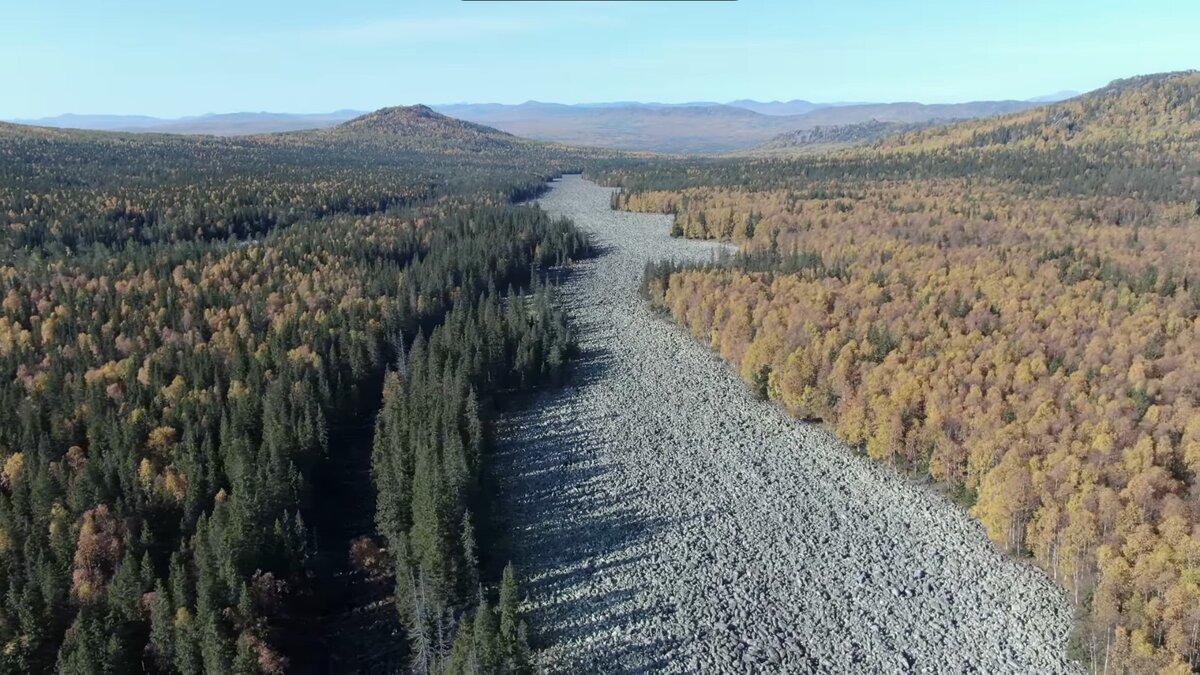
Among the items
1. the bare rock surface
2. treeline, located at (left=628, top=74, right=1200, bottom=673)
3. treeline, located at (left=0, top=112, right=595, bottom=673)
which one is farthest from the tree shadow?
treeline, located at (left=628, top=74, right=1200, bottom=673)

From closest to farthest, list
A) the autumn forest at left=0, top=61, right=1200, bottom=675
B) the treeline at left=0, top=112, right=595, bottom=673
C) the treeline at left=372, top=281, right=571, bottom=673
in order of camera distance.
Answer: the treeline at left=0, top=112, right=595, bottom=673 < the treeline at left=372, top=281, right=571, bottom=673 < the autumn forest at left=0, top=61, right=1200, bottom=675

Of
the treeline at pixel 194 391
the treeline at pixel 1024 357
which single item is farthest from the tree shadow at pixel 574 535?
the treeline at pixel 1024 357

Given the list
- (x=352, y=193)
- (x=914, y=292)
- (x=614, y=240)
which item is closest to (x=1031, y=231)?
(x=914, y=292)

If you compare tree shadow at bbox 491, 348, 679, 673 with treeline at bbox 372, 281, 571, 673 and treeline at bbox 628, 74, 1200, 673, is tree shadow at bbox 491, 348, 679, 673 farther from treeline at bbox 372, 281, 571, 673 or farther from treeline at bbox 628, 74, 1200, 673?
treeline at bbox 628, 74, 1200, 673

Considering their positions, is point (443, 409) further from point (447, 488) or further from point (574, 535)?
point (574, 535)

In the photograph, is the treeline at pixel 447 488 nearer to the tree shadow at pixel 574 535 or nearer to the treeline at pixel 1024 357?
the tree shadow at pixel 574 535

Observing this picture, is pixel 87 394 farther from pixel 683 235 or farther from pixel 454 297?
pixel 683 235
